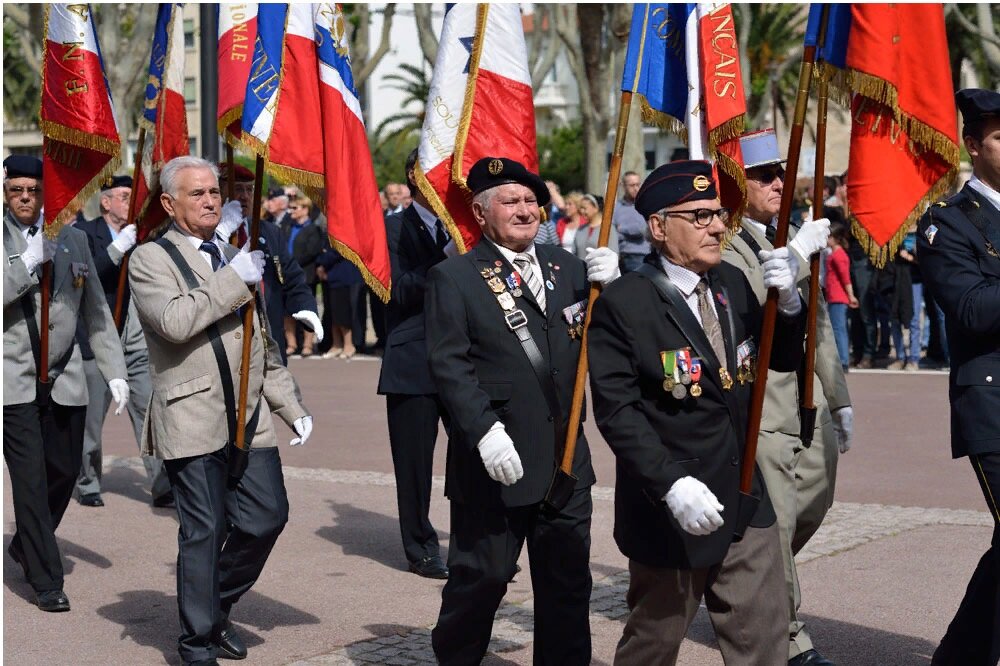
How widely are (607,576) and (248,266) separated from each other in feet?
8.19

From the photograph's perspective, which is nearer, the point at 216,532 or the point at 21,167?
the point at 216,532

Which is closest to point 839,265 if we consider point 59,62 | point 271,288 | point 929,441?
point 929,441

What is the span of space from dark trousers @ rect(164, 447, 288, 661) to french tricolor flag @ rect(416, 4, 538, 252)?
1.30 meters

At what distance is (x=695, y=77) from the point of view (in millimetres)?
5461

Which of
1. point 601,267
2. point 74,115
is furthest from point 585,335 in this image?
point 74,115

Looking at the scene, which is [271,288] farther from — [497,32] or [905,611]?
[905,611]

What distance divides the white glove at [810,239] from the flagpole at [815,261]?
0.08 m

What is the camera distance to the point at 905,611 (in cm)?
632

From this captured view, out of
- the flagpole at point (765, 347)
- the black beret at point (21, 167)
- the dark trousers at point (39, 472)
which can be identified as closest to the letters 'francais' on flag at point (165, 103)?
the black beret at point (21, 167)

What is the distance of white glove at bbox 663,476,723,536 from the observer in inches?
159

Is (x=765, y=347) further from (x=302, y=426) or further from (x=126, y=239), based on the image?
(x=126, y=239)

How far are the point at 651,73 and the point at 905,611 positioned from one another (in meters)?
2.58

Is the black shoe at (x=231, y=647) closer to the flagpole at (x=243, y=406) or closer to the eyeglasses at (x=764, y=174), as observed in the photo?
the flagpole at (x=243, y=406)

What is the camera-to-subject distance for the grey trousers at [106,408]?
30.3ft
